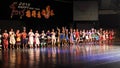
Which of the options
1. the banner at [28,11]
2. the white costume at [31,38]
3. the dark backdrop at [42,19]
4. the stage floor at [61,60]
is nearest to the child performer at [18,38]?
the white costume at [31,38]

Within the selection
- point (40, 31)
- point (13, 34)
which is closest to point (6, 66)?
point (13, 34)

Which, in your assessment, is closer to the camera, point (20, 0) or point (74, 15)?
point (20, 0)

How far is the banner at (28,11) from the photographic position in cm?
2553

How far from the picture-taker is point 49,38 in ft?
92.4

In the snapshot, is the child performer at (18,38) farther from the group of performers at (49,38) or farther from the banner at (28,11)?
the banner at (28,11)

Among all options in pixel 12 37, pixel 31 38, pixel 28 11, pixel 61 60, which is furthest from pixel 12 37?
pixel 61 60

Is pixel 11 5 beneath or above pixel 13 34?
above

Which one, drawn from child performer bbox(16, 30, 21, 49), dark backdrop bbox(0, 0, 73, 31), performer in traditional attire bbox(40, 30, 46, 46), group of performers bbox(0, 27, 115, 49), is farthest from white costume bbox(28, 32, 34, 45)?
performer in traditional attire bbox(40, 30, 46, 46)

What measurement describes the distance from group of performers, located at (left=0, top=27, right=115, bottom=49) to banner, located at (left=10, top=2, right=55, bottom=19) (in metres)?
1.43

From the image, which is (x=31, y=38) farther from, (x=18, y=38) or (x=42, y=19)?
(x=42, y=19)

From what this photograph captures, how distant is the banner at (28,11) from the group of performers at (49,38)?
143cm

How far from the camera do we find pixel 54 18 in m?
31.0

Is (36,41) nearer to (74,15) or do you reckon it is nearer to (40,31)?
(40,31)

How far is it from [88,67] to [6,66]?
292cm
